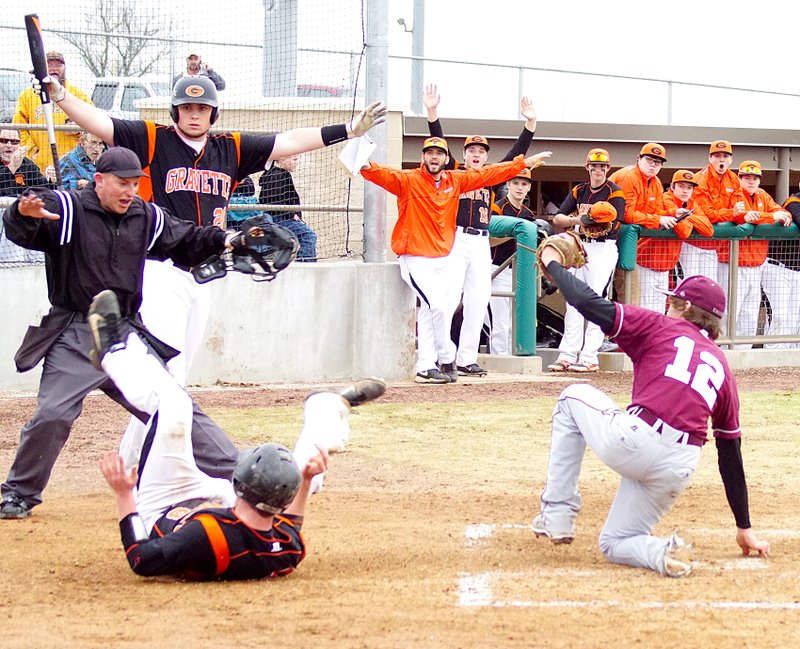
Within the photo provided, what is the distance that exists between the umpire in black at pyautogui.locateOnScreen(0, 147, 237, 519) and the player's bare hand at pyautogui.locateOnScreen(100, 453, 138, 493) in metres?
0.91

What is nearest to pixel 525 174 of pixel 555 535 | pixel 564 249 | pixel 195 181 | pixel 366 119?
pixel 366 119

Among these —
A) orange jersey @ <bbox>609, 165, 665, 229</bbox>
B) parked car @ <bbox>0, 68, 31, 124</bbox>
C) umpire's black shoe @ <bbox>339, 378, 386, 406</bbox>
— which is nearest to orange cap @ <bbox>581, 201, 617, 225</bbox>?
orange jersey @ <bbox>609, 165, 665, 229</bbox>

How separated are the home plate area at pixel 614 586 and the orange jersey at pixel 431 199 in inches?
227

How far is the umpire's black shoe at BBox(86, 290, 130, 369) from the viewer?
16.0 ft

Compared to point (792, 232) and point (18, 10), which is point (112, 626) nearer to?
point (18, 10)

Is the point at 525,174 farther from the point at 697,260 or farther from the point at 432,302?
the point at 697,260

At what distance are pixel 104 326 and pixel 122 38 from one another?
7.36m

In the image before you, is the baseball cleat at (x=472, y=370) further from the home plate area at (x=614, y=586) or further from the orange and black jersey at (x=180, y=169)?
the home plate area at (x=614, y=586)

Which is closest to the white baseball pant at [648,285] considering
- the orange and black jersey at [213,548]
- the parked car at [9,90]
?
the parked car at [9,90]

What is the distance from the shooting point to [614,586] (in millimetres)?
4504

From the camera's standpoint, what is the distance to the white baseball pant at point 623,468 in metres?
4.70

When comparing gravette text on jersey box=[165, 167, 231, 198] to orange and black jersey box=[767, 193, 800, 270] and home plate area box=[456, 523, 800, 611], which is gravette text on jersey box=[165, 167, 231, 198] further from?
orange and black jersey box=[767, 193, 800, 270]

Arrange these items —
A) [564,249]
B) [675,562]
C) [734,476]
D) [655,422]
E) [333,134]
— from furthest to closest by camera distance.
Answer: [333,134], [564,249], [734,476], [655,422], [675,562]

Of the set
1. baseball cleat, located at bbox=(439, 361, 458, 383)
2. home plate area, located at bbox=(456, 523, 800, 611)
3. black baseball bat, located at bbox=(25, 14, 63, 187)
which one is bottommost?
baseball cleat, located at bbox=(439, 361, 458, 383)
